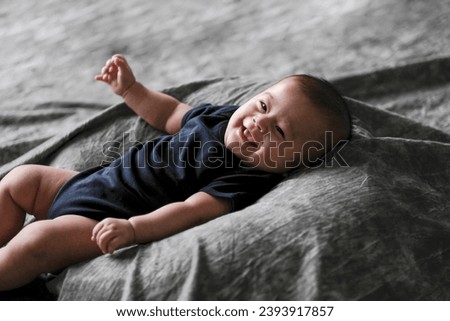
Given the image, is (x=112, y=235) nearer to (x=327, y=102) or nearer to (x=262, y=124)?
(x=262, y=124)

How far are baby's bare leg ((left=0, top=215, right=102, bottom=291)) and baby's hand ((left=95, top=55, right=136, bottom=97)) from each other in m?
0.38

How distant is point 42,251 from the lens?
1039 mm

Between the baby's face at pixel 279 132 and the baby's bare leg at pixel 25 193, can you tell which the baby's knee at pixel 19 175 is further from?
the baby's face at pixel 279 132

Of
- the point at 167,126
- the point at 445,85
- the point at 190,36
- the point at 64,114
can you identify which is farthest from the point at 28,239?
the point at 445,85

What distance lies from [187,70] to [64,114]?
0.31 metres

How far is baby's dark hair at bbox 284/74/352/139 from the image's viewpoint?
114 centimetres

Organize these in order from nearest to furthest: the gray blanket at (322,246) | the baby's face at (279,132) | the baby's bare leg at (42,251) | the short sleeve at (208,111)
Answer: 1. the gray blanket at (322,246)
2. the baby's bare leg at (42,251)
3. the baby's face at (279,132)
4. the short sleeve at (208,111)

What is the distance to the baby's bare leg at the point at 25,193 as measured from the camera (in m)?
1.17

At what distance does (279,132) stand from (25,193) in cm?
46

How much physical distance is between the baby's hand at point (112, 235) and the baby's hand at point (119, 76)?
0.42 metres

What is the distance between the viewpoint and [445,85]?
1.46 meters

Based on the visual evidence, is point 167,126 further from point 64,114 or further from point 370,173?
point 370,173

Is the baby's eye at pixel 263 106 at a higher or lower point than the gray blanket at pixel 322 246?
higher

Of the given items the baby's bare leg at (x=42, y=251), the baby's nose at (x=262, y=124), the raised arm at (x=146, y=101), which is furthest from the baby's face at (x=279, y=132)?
the baby's bare leg at (x=42, y=251)
